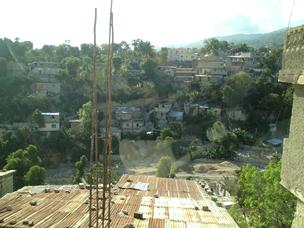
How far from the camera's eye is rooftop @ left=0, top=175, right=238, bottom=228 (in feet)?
24.4

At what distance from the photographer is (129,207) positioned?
8.59 meters

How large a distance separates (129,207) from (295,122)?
5911mm

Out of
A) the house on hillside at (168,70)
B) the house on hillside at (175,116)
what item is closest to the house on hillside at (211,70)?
the house on hillside at (168,70)

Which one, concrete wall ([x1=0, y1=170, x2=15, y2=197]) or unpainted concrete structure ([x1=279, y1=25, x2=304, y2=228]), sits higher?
unpainted concrete structure ([x1=279, y1=25, x2=304, y2=228])

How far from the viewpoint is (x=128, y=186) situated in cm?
1109

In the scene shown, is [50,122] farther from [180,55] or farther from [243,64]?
[180,55]

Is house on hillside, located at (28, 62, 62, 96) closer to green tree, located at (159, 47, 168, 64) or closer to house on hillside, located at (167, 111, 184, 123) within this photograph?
house on hillside, located at (167, 111, 184, 123)

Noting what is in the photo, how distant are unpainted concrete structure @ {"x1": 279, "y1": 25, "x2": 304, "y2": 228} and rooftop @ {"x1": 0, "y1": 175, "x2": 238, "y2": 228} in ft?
14.2

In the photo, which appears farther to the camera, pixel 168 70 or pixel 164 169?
pixel 168 70

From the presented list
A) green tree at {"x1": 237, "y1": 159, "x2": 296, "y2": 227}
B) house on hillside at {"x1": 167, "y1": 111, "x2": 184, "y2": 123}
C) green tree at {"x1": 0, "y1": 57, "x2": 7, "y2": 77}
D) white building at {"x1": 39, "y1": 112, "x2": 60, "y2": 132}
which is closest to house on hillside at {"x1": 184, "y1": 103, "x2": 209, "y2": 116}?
house on hillside at {"x1": 167, "y1": 111, "x2": 184, "y2": 123}

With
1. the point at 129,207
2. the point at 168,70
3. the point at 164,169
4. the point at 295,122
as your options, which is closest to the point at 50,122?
the point at 164,169

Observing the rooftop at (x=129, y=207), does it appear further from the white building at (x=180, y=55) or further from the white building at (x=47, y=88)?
the white building at (x=180, y=55)

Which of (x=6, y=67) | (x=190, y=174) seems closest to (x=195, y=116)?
(x=190, y=174)

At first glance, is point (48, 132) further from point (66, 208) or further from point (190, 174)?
point (66, 208)
